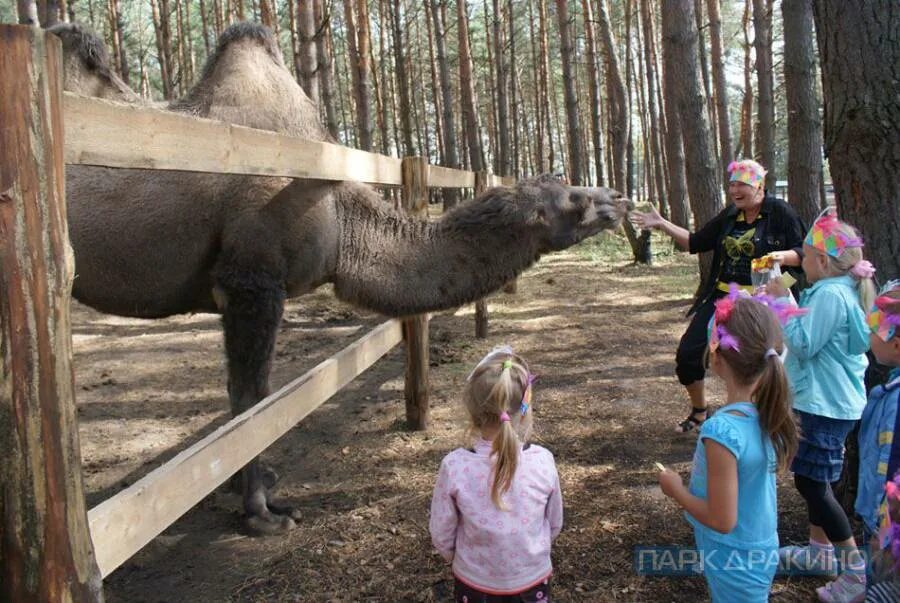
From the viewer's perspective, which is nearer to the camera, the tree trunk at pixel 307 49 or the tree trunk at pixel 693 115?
the tree trunk at pixel 693 115

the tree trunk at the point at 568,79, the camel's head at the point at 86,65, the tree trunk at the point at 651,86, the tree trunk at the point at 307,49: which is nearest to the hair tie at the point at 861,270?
the camel's head at the point at 86,65

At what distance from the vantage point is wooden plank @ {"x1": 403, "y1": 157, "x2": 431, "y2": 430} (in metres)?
5.76

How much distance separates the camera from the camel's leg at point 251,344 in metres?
4.12

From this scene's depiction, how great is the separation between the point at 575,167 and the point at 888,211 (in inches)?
504

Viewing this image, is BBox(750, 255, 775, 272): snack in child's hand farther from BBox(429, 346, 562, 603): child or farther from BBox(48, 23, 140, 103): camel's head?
BBox(48, 23, 140, 103): camel's head

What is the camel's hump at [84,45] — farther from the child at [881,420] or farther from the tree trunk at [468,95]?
the tree trunk at [468,95]

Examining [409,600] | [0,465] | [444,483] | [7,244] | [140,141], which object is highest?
[140,141]

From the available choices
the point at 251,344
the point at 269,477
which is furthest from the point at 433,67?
the point at 251,344

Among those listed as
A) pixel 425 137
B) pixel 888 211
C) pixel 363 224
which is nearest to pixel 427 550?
pixel 363 224

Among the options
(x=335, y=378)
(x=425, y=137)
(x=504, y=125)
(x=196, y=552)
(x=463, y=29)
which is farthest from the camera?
(x=425, y=137)

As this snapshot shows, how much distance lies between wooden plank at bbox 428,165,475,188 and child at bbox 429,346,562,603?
409 centimetres

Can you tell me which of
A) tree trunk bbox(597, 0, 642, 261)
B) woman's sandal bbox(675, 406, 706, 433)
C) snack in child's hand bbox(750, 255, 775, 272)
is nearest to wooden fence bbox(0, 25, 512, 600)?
snack in child's hand bbox(750, 255, 775, 272)

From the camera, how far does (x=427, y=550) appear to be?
152 inches

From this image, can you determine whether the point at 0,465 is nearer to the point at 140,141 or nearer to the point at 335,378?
the point at 140,141
